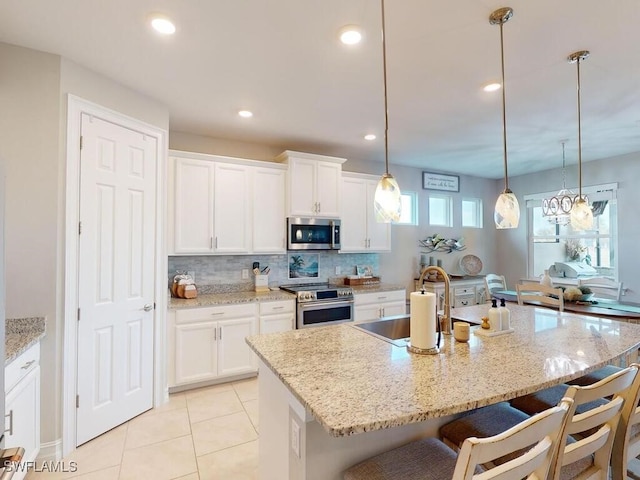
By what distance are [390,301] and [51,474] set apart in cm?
343

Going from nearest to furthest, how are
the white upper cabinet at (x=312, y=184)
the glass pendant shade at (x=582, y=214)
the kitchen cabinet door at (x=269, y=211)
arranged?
the glass pendant shade at (x=582, y=214), the kitchen cabinet door at (x=269, y=211), the white upper cabinet at (x=312, y=184)

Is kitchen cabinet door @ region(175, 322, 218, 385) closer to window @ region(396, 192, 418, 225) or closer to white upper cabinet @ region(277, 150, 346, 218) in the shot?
white upper cabinet @ region(277, 150, 346, 218)

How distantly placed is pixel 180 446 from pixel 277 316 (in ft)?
4.78

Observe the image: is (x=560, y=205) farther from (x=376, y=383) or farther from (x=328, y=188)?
(x=376, y=383)

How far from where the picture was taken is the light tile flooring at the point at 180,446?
2.06 metres

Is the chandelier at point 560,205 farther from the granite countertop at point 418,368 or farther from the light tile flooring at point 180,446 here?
the light tile flooring at point 180,446

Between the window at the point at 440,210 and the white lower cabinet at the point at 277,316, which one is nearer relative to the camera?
the white lower cabinet at the point at 277,316

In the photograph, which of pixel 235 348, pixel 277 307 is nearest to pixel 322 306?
pixel 277 307

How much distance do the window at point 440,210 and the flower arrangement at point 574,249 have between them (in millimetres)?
1824

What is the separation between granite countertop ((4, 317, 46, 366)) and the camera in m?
1.81

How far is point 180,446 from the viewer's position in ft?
7.68

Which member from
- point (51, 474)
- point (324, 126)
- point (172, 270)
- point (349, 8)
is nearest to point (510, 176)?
point (324, 126)

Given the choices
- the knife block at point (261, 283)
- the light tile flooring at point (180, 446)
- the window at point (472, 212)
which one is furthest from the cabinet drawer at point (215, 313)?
the window at point (472, 212)

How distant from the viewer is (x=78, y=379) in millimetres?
2299
